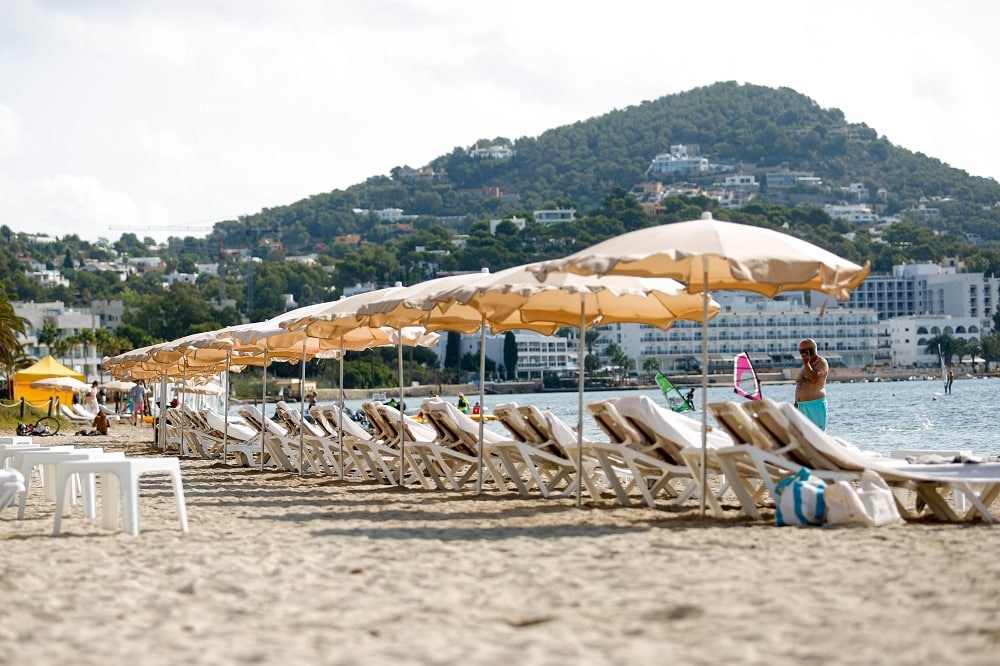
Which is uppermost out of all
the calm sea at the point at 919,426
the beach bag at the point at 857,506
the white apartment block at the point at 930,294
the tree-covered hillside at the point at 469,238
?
the tree-covered hillside at the point at 469,238

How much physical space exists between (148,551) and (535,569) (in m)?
1.92

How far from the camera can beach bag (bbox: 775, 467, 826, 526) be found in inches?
264

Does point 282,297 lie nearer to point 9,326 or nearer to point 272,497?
point 9,326

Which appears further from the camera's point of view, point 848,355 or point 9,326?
point 848,355

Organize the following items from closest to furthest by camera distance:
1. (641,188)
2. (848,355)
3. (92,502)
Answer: (92,502), (848,355), (641,188)

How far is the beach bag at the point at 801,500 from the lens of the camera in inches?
264

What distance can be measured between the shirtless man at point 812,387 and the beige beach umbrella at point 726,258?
230cm

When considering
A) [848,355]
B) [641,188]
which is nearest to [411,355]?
[848,355]

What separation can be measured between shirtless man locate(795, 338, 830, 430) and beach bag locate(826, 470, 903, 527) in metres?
3.03

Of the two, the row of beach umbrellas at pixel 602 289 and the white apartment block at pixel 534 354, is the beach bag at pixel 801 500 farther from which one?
the white apartment block at pixel 534 354

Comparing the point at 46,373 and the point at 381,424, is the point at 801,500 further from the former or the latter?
the point at 46,373

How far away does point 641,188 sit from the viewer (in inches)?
7589

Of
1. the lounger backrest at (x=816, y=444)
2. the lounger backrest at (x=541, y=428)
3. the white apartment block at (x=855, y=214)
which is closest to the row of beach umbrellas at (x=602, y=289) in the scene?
the lounger backrest at (x=541, y=428)

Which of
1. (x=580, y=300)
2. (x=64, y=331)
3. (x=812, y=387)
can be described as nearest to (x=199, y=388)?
(x=580, y=300)
